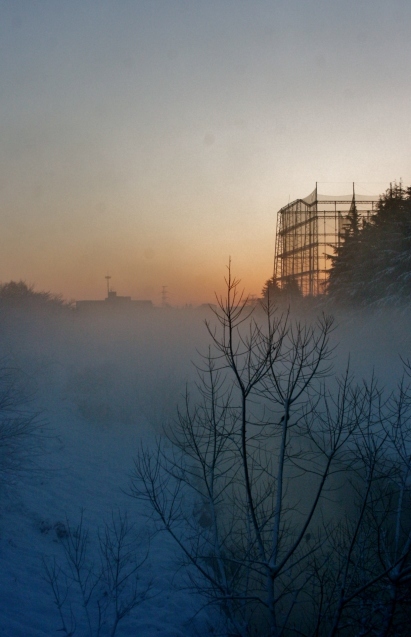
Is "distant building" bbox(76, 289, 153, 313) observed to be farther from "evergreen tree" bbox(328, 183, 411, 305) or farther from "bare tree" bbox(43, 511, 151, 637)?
"bare tree" bbox(43, 511, 151, 637)

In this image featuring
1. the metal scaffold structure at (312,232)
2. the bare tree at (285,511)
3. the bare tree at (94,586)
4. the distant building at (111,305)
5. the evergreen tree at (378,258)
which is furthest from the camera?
the distant building at (111,305)

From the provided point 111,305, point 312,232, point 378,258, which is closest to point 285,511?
point 378,258

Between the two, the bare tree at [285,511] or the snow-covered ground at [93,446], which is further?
the snow-covered ground at [93,446]

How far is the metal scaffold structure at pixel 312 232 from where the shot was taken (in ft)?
121

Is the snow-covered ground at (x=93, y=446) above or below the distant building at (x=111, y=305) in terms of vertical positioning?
below

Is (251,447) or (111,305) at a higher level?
(111,305)

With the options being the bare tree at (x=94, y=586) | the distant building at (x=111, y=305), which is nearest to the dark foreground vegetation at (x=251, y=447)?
the bare tree at (x=94, y=586)

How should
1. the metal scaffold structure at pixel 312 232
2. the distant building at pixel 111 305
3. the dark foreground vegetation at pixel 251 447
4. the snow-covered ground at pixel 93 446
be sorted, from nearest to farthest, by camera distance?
the dark foreground vegetation at pixel 251 447 < the snow-covered ground at pixel 93 446 < the metal scaffold structure at pixel 312 232 < the distant building at pixel 111 305

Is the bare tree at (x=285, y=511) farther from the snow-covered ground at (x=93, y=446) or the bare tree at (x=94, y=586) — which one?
the bare tree at (x=94, y=586)

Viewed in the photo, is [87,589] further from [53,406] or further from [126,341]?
[126,341]

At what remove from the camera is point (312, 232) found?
3766 cm

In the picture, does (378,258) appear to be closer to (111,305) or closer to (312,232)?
(312,232)

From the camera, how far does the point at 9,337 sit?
3098cm

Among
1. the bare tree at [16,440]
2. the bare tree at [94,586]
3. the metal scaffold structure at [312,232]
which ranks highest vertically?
the metal scaffold structure at [312,232]
